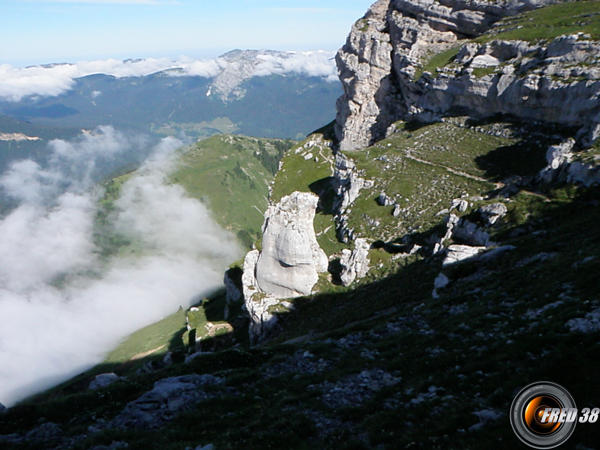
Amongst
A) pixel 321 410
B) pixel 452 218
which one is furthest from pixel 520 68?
pixel 321 410

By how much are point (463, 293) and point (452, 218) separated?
19162 millimetres

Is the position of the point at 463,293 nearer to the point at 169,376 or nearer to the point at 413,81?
the point at 169,376

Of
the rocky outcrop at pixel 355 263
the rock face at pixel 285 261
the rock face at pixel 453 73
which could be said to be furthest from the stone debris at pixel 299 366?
the rock face at pixel 453 73

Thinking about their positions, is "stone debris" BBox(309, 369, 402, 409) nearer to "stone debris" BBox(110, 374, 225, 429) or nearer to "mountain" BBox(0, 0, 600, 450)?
"mountain" BBox(0, 0, 600, 450)

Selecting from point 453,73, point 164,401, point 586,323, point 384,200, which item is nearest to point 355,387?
point 164,401

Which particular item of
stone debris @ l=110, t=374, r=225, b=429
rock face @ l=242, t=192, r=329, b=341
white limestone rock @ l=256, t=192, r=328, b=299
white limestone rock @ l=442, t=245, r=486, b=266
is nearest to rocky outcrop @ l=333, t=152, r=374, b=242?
white limestone rock @ l=256, t=192, r=328, b=299

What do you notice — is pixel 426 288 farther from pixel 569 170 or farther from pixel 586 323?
pixel 586 323

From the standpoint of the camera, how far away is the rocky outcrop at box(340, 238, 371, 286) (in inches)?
1916

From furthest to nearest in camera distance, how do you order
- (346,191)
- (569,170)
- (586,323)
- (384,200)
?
1. (346,191)
2. (384,200)
3. (569,170)
4. (586,323)

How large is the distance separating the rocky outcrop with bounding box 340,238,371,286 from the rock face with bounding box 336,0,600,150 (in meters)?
32.0

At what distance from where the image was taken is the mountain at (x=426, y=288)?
41.5 ft

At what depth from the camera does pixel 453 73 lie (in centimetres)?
8056

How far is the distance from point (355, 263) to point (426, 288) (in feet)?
53.6

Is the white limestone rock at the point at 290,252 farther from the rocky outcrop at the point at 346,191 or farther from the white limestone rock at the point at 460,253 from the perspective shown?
the white limestone rock at the point at 460,253
